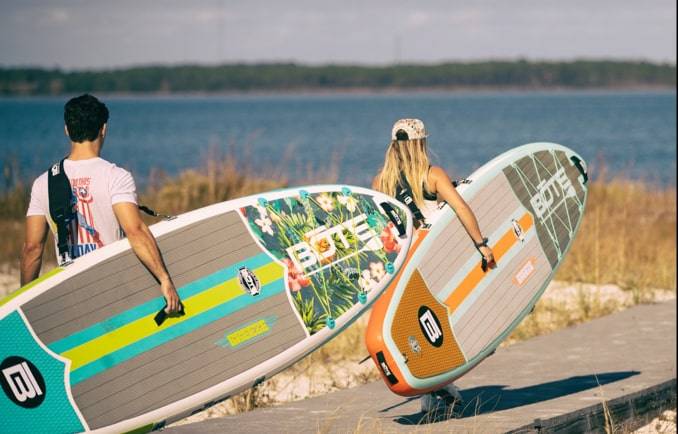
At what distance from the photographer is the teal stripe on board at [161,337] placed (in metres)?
5.01

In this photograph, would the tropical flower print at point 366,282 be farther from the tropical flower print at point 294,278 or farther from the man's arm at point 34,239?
the man's arm at point 34,239

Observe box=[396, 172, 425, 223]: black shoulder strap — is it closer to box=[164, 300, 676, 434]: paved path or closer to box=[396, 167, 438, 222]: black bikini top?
box=[396, 167, 438, 222]: black bikini top

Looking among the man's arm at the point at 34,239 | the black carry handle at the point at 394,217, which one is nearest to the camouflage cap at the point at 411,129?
the black carry handle at the point at 394,217

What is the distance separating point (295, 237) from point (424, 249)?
746mm

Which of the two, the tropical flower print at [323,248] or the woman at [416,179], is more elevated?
the woman at [416,179]

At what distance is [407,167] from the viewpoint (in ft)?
18.8

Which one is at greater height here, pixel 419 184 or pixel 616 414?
pixel 419 184

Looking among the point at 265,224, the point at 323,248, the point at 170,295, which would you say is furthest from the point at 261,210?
the point at 170,295

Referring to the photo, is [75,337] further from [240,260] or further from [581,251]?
[581,251]

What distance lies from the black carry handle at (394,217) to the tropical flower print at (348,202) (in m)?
0.15

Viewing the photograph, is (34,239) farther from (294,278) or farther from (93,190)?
(294,278)

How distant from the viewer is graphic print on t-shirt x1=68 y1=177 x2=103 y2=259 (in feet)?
15.4

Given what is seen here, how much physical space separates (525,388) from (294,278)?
1898mm

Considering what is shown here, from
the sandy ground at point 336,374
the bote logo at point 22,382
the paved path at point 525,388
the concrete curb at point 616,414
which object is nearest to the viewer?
the bote logo at point 22,382
